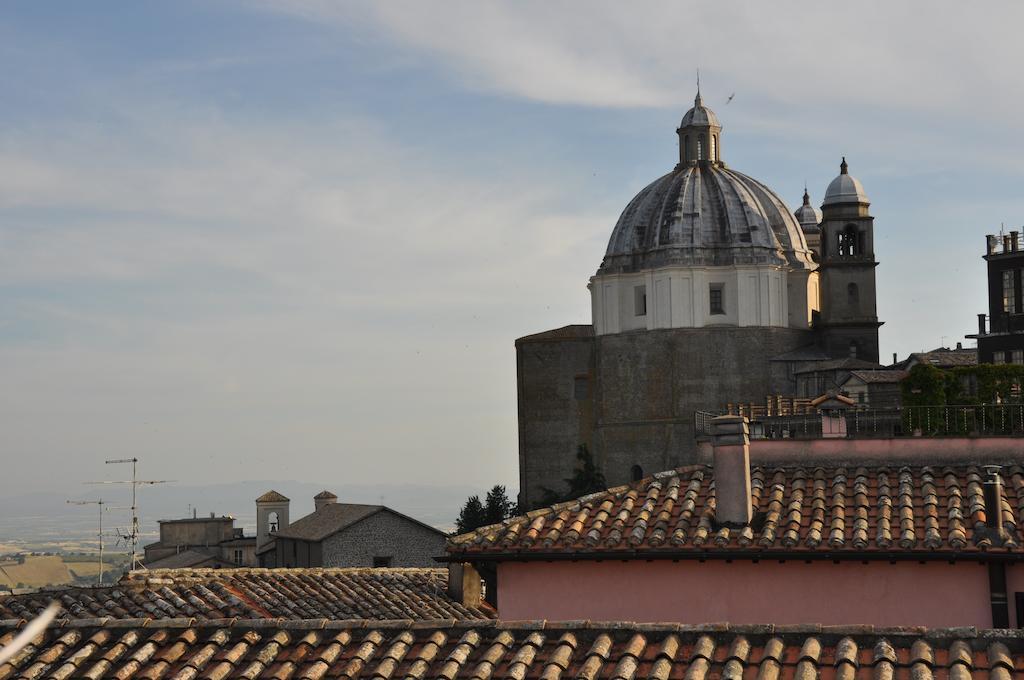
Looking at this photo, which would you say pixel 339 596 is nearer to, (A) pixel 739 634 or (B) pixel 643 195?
(A) pixel 739 634

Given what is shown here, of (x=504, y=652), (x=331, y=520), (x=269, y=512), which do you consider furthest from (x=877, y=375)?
(x=504, y=652)

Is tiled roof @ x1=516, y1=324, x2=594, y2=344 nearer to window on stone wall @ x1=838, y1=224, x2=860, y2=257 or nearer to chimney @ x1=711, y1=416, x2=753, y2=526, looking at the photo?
window on stone wall @ x1=838, y1=224, x2=860, y2=257

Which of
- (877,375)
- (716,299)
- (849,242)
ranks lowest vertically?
(877,375)

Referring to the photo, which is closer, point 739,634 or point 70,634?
point 739,634

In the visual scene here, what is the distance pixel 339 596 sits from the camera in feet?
74.6

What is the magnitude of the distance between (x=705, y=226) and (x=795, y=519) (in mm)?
48445

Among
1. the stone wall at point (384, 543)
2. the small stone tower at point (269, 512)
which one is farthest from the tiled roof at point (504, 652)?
the small stone tower at point (269, 512)

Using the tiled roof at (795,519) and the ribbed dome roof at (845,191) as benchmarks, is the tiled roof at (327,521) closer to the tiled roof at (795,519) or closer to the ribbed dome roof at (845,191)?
the ribbed dome roof at (845,191)

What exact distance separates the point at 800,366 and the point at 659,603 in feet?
150

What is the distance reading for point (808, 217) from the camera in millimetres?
75250

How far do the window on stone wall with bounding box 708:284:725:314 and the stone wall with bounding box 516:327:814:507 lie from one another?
106 cm

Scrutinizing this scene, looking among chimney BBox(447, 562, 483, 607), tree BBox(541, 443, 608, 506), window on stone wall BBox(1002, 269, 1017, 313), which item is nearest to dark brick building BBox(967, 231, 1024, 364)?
window on stone wall BBox(1002, 269, 1017, 313)

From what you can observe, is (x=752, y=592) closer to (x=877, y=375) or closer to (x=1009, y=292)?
(x=1009, y=292)

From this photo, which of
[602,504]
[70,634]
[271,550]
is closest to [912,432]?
[602,504]
